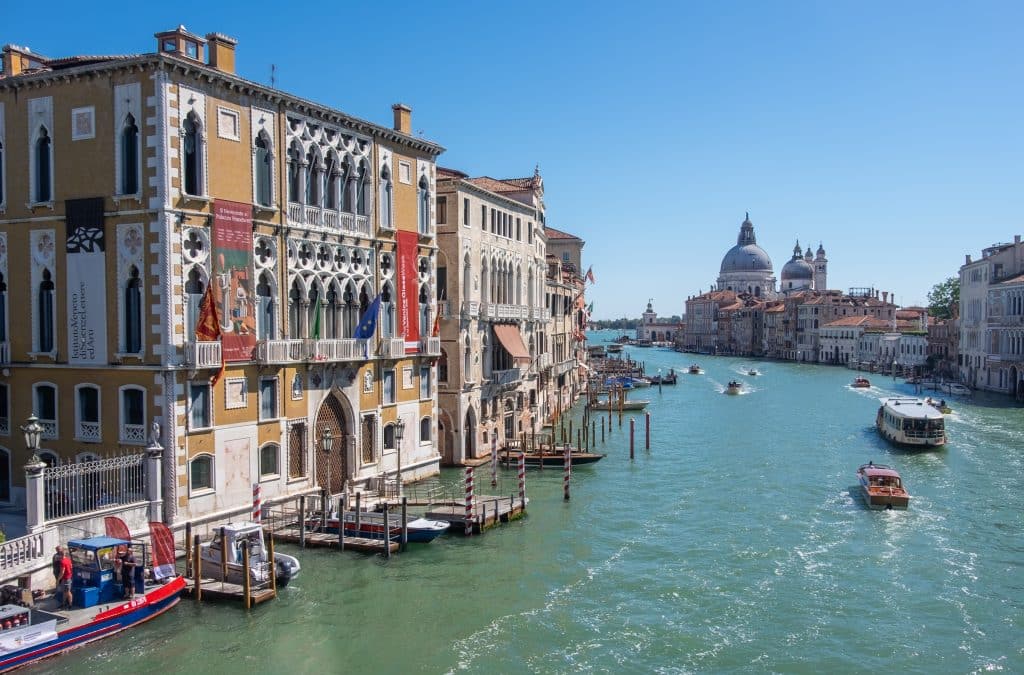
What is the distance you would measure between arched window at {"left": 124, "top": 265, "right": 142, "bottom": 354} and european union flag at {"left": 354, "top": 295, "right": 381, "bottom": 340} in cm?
557

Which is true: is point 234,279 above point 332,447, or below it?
above

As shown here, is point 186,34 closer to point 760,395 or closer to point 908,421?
point 908,421

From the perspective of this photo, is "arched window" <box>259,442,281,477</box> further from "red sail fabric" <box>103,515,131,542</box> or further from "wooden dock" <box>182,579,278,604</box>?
"red sail fabric" <box>103,515,131,542</box>

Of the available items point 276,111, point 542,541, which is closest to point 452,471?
point 542,541

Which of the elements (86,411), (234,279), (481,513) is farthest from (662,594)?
(86,411)

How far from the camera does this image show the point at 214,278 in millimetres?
17141

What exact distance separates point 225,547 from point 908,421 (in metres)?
25.9

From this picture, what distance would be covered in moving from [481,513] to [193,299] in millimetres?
7450

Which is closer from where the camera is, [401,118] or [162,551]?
[162,551]

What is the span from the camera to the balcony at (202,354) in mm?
16469

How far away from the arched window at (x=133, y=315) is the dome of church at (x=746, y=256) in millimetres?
143435

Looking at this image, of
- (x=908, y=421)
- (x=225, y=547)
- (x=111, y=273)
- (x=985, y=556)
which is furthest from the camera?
(x=908, y=421)

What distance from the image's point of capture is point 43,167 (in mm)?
17391

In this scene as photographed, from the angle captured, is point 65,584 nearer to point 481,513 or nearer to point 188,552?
point 188,552
